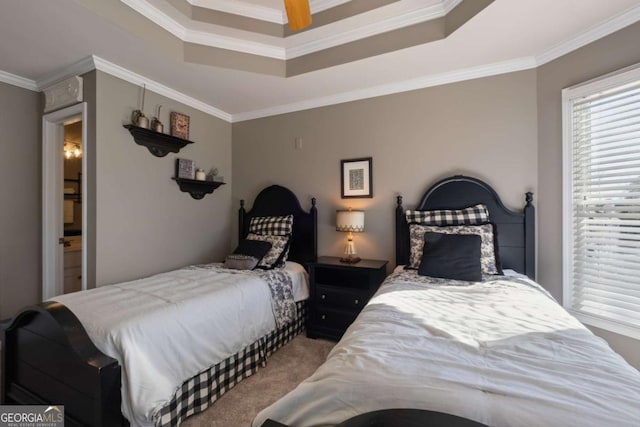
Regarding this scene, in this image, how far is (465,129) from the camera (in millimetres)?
2590

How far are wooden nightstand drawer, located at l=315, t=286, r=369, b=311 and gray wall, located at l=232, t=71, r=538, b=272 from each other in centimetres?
56

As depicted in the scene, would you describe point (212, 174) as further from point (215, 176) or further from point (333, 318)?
point (333, 318)

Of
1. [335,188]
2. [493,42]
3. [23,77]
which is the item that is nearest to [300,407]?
[335,188]

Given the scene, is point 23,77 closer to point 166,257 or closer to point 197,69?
point 197,69

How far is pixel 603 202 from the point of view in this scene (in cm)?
202

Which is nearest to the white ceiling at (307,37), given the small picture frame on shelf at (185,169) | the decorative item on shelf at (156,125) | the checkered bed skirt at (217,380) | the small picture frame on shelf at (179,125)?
the small picture frame on shelf at (179,125)

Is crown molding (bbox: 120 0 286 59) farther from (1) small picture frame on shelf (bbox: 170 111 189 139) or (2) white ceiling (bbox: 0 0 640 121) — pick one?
(1) small picture frame on shelf (bbox: 170 111 189 139)

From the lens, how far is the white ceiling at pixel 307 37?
1.82 m

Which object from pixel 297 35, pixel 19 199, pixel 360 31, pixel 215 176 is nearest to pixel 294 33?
pixel 297 35

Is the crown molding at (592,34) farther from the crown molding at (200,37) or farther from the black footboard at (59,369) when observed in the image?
the black footboard at (59,369)

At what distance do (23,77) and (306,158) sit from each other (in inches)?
111

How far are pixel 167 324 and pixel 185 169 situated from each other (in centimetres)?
203

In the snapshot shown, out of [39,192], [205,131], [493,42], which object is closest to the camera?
[493,42]

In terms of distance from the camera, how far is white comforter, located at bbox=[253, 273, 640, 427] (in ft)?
2.31
